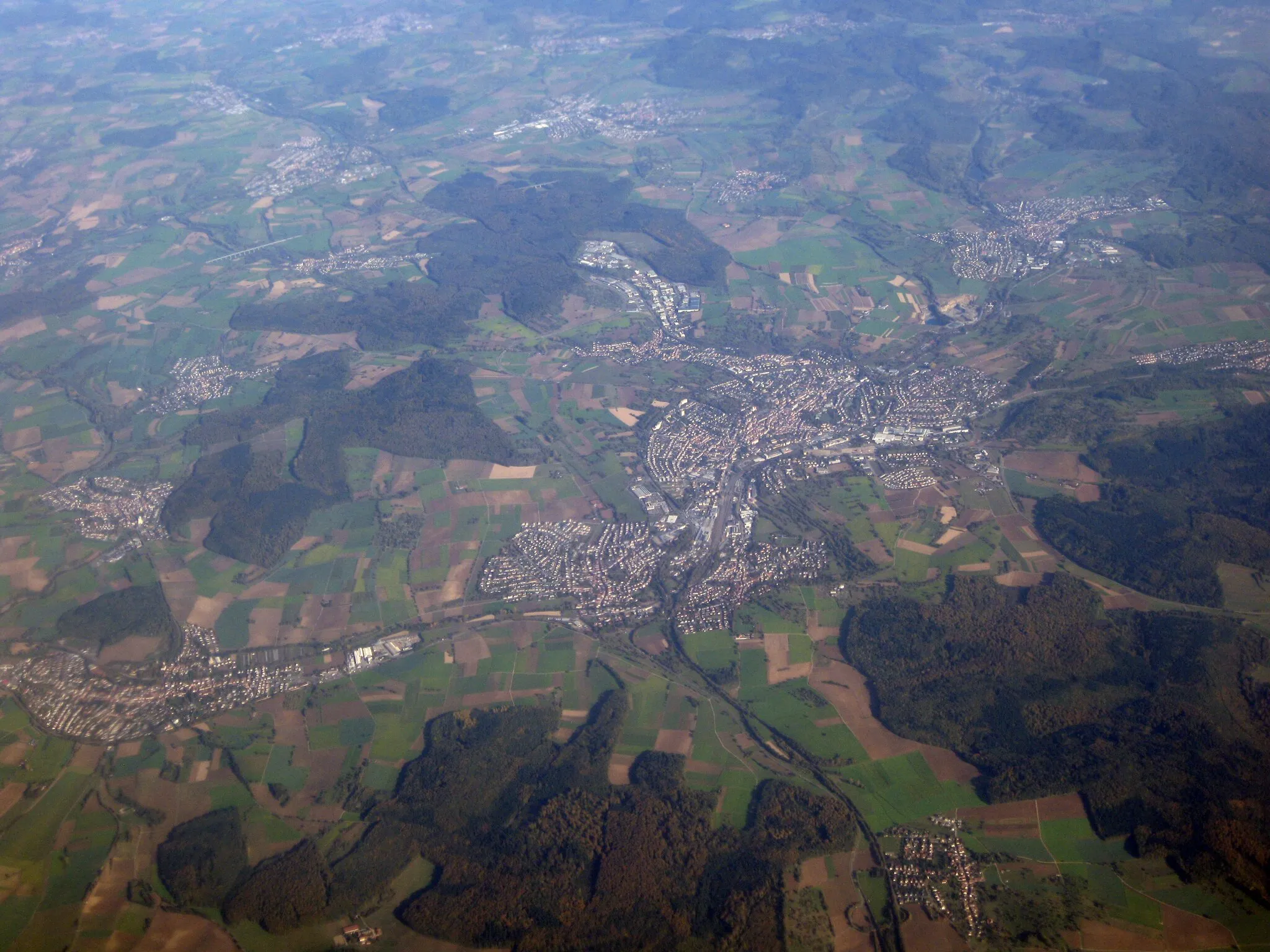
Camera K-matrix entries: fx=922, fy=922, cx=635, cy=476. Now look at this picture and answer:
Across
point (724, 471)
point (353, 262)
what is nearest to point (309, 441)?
point (724, 471)

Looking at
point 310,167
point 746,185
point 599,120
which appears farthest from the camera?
point 599,120

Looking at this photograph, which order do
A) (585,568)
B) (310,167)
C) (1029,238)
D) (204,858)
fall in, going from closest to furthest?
(204,858)
(585,568)
(1029,238)
(310,167)

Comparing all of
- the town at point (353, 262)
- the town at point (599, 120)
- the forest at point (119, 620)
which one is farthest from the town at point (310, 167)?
the forest at point (119, 620)

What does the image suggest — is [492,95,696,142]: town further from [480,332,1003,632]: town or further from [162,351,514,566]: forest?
[162,351,514,566]: forest

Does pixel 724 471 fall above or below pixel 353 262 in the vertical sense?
above

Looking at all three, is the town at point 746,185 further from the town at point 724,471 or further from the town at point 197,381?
the town at point 197,381

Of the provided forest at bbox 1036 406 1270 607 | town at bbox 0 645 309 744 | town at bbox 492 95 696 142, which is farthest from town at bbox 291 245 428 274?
forest at bbox 1036 406 1270 607

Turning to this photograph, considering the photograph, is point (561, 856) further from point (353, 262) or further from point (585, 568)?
point (353, 262)
